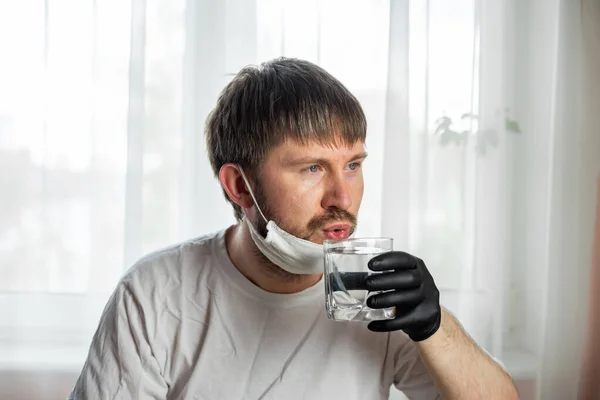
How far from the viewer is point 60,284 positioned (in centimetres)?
262

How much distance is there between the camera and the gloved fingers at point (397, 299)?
127cm

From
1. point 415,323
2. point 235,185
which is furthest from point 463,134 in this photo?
point 415,323

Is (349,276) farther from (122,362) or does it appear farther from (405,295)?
(122,362)

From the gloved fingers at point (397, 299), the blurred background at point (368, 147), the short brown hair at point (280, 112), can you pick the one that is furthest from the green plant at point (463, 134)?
the gloved fingers at point (397, 299)

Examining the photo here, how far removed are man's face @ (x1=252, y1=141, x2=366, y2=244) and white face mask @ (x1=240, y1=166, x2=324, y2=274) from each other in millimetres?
38

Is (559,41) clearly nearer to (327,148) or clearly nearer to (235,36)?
(235,36)

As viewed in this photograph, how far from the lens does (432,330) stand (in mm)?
1445

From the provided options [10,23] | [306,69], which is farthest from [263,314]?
[10,23]

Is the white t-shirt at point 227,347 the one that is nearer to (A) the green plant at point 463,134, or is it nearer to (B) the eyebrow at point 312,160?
(B) the eyebrow at point 312,160

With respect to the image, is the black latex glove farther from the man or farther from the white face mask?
the white face mask

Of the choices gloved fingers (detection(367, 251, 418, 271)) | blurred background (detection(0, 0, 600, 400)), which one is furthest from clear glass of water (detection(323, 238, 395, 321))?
blurred background (detection(0, 0, 600, 400))

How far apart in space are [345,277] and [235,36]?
153 cm

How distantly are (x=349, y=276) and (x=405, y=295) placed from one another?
13 cm

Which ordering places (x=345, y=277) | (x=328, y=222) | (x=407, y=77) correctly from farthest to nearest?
(x=407, y=77) < (x=328, y=222) < (x=345, y=277)
